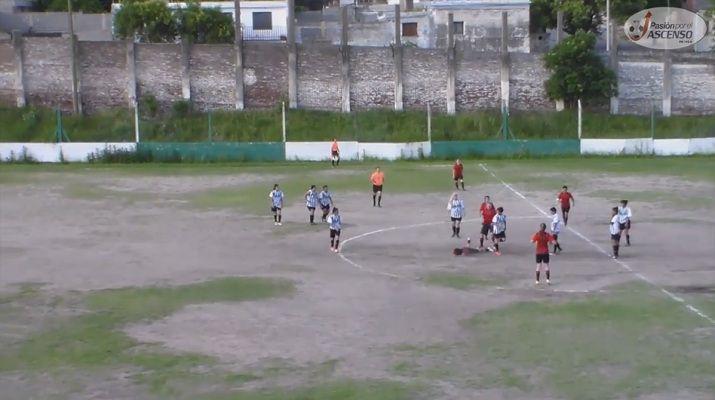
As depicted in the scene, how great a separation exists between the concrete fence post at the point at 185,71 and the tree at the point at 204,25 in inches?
271

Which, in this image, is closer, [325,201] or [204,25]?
[325,201]

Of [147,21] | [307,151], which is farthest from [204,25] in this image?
[307,151]

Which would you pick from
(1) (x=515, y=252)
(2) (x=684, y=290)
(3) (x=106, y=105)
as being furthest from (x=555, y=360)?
(3) (x=106, y=105)

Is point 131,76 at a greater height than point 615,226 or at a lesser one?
greater

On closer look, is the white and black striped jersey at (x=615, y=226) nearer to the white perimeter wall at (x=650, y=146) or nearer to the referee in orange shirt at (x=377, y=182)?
the referee in orange shirt at (x=377, y=182)

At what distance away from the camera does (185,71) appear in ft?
192

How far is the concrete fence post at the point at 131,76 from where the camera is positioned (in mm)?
58281

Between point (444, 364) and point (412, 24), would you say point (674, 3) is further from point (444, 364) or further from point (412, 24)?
point (444, 364)

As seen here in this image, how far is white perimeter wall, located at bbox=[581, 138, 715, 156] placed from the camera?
5244cm

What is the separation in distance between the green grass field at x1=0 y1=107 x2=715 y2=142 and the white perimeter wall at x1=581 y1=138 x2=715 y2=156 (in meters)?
1.83

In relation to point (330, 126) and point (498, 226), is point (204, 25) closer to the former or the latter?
point (330, 126)

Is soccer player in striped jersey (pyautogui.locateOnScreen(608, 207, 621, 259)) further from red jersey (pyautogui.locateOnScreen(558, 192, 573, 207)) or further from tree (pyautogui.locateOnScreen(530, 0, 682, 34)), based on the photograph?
tree (pyautogui.locateOnScreen(530, 0, 682, 34))

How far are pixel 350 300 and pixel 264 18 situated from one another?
165 ft

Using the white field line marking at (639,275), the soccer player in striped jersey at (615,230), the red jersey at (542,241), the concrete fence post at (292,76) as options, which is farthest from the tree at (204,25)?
the red jersey at (542,241)
